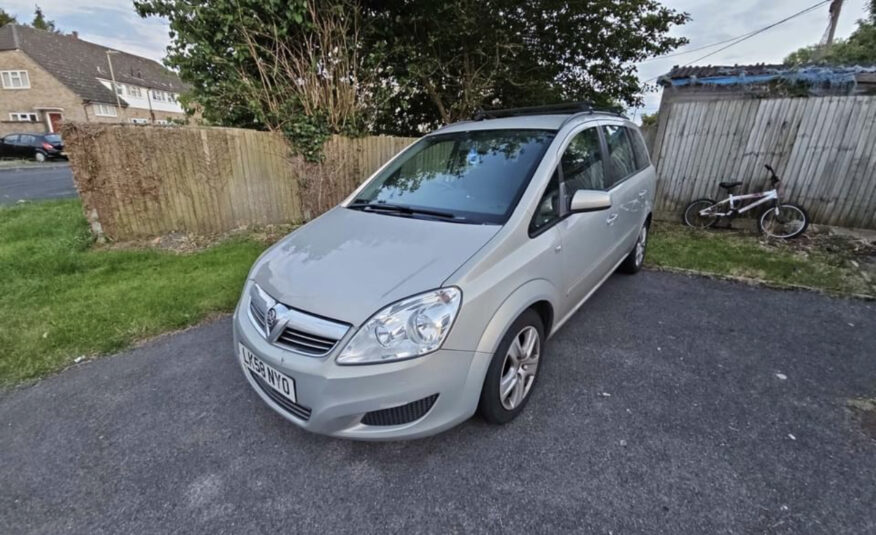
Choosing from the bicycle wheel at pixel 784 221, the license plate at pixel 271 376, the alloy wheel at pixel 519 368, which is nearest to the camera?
the license plate at pixel 271 376

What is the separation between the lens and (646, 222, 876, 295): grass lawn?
13.7ft

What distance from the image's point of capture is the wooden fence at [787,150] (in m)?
5.53

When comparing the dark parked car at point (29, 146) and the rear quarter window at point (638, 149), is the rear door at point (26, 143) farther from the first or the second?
the rear quarter window at point (638, 149)

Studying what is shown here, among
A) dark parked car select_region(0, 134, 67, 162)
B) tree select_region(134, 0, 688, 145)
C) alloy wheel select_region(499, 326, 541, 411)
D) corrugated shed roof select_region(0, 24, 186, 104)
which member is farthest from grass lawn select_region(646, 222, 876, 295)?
corrugated shed roof select_region(0, 24, 186, 104)

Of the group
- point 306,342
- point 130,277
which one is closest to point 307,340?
point 306,342

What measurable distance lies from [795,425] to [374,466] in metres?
2.34

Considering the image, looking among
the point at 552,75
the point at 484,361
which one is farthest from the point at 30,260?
the point at 552,75

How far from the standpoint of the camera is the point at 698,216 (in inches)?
256

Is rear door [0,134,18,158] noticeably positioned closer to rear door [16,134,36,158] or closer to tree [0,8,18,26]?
rear door [16,134,36,158]

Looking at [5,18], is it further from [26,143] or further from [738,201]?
[738,201]

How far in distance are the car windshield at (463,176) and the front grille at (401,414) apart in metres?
1.05

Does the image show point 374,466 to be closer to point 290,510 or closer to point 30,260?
point 290,510

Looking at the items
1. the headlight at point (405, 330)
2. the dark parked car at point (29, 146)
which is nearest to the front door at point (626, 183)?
the headlight at point (405, 330)

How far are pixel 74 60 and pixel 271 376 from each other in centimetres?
4242
